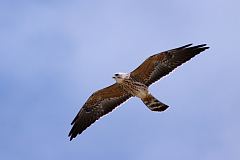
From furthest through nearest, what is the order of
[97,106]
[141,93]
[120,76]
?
1. [97,106]
2. [120,76]
3. [141,93]

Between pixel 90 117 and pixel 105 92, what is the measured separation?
108 cm

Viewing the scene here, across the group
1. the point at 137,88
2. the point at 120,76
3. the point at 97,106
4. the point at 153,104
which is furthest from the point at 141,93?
the point at 97,106

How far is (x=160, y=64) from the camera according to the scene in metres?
22.8

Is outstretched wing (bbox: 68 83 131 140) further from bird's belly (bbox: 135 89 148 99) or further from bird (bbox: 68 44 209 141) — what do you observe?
bird's belly (bbox: 135 89 148 99)

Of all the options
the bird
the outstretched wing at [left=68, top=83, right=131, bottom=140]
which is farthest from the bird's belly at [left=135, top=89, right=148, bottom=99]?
the outstretched wing at [left=68, top=83, right=131, bottom=140]

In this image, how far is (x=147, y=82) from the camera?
23.0 m

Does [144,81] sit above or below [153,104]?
above

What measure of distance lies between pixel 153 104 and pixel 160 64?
118cm

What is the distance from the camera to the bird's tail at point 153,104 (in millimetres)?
22641

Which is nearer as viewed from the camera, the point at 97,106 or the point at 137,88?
the point at 137,88

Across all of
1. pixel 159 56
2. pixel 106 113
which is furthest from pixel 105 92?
pixel 159 56

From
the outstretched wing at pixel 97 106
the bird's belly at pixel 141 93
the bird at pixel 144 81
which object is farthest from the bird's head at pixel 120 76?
the bird's belly at pixel 141 93

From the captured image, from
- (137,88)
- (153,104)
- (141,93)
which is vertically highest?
(137,88)

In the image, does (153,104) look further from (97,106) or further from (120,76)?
(97,106)
